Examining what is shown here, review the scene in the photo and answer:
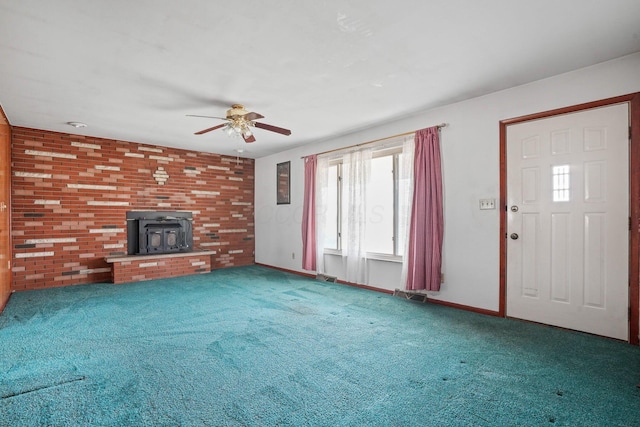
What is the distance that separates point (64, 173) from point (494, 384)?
6375 millimetres

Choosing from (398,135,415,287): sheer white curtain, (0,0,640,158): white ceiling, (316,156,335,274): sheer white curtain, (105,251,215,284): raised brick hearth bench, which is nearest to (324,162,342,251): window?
(316,156,335,274): sheer white curtain

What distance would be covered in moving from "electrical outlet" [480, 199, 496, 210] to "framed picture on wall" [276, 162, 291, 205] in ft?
12.4

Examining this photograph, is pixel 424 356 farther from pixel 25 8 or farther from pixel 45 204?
pixel 45 204

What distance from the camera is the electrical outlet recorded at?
3508 millimetres

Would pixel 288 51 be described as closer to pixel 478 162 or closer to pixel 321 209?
pixel 478 162

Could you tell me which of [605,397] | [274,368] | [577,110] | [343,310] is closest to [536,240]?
[577,110]

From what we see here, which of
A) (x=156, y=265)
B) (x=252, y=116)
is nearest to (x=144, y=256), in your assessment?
(x=156, y=265)

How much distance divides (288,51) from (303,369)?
8.21 feet

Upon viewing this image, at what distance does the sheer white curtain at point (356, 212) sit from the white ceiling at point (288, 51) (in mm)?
1005

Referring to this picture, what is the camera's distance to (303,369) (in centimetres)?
229

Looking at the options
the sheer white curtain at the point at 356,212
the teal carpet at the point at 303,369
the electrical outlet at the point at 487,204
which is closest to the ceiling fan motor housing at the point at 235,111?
the sheer white curtain at the point at 356,212

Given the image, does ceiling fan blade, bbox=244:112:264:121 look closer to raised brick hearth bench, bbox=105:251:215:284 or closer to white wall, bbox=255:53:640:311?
white wall, bbox=255:53:640:311

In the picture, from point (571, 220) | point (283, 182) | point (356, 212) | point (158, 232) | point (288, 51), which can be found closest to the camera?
point (288, 51)

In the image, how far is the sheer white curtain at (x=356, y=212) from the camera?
16.0 ft
